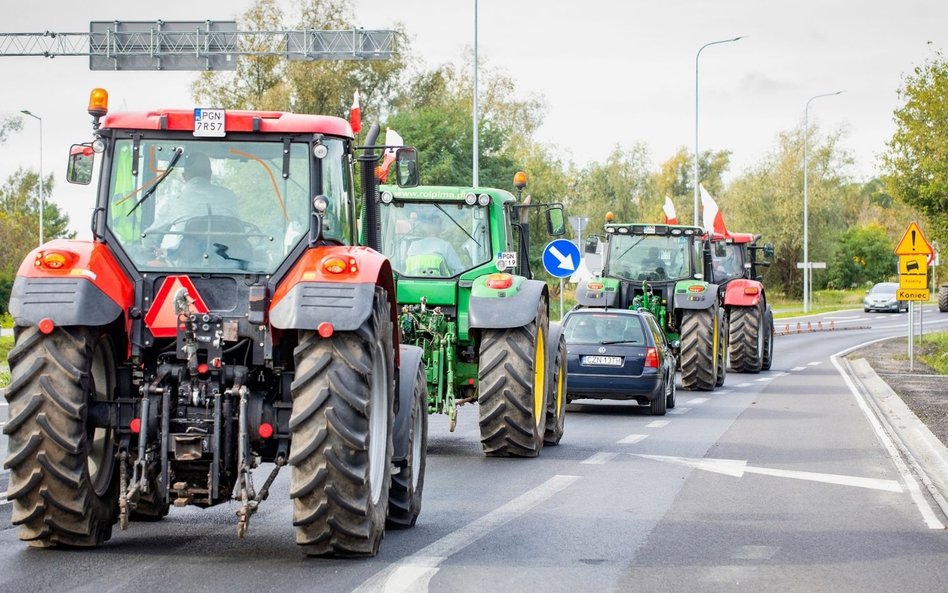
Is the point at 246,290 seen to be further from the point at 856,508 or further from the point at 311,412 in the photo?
the point at 856,508

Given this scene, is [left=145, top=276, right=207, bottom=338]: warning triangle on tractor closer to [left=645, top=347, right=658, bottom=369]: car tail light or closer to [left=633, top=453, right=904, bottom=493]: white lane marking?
[left=633, top=453, right=904, bottom=493]: white lane marking

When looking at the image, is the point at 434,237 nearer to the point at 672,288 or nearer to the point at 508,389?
the point at 508,389

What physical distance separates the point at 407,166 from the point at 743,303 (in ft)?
71.7

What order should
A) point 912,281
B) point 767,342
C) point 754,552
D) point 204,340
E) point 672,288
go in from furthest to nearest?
point 767,342 < point 912,281 < point 672,288 < point 754,552 < point 204,340

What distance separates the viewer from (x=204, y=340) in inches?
315

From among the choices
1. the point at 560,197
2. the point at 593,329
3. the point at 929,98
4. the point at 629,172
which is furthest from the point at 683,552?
the point at 629,172

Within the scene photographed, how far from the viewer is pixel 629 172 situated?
106938 millimetres

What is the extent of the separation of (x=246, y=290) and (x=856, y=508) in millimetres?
5468

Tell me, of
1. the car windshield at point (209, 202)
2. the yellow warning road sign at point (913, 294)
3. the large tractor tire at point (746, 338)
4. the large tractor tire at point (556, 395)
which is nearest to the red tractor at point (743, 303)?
the large tractor tire at point (746, 338)

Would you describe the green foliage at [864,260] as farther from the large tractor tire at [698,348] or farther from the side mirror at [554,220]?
the side mirror at [554,220]

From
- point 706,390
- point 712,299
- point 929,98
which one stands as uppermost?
point 929,98

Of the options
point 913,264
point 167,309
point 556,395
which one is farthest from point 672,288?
point 167,309

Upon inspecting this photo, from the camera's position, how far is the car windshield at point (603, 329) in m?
20.7

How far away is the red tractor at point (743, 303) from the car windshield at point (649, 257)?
306cm
